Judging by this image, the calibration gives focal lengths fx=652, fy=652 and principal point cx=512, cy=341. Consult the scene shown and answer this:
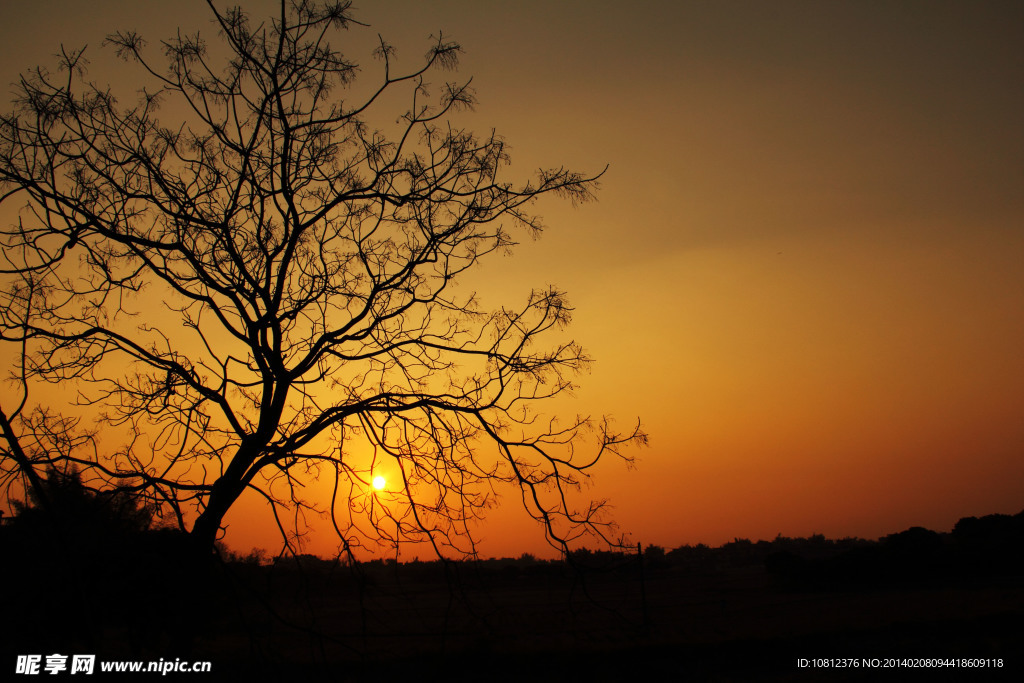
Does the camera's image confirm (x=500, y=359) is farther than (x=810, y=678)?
No

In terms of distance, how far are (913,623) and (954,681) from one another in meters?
8.45

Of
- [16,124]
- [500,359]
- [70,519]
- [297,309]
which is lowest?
[70,519]

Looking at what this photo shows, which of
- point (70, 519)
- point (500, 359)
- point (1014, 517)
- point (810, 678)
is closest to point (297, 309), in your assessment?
point (500, 359)

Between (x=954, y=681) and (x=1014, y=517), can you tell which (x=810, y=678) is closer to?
(x=954, y=681)

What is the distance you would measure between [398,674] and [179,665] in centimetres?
1155

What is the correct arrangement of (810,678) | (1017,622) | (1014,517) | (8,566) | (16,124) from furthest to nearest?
1. (1014,517)
2. (1017,622)
3. (810,678)
4. (16,124)
5. (8,566)

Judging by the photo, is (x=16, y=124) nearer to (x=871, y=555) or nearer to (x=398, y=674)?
(x=398, y=674)

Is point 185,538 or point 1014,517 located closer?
point 185,538

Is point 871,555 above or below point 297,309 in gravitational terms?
below

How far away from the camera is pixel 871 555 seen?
115ft

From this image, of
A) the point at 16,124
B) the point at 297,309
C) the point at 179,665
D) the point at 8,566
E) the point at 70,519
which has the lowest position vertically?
the point at 179,665

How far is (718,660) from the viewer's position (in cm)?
1748

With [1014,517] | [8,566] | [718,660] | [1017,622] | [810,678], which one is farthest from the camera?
[1014,517]

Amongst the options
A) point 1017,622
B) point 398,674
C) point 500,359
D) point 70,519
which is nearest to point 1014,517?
point 1017,622
